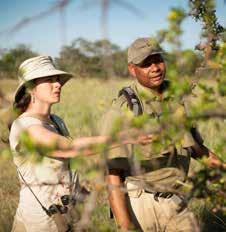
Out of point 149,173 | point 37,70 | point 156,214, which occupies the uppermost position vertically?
point 37,70

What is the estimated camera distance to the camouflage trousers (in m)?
3.58

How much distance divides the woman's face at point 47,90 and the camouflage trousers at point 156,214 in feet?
2.45

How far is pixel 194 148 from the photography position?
12.1ft

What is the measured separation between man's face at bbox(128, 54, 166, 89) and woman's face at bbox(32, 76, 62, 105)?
49 cm

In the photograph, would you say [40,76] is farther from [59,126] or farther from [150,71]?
[150,71]

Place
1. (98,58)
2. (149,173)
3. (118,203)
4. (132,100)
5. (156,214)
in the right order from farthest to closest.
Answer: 1. (156,214)
2. (149,173)
3. (118,203)
4. (132,100)
5. (98,58)

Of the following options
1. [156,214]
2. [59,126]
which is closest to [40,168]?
[59,126]

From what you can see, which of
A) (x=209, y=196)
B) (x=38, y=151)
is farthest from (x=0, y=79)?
(x=209, y=196)

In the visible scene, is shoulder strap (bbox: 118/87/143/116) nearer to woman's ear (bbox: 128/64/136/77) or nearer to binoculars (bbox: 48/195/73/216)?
woman's ear (bbox: 128/64/136/77)

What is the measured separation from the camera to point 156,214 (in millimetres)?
3609

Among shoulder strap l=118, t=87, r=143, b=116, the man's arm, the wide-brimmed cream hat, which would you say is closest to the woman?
the wide-brimmed cream hat

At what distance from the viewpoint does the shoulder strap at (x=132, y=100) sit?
3135 millimetres

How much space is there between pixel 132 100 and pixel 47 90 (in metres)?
0.60

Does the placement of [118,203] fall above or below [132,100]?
below
